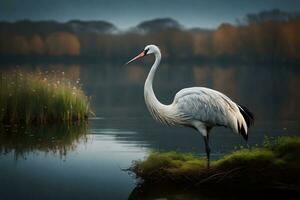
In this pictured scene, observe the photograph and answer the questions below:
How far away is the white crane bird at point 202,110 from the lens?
821cm

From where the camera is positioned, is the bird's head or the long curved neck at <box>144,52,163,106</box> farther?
the bird's head

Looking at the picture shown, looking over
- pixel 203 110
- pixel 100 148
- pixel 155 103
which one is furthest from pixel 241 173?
pixel 100 148

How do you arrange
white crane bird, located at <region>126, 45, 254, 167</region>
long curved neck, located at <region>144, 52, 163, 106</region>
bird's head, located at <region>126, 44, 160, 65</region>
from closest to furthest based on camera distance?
white crane bird, located at <region>126, 45, 254, 167</region> → long curved neck, located at <region>144, 52, 163, 106</region> → bird's head, located at <region>126, 44, 160, 65</region>

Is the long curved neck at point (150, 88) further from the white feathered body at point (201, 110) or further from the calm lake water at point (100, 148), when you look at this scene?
the calm lake water at point (100, 148)

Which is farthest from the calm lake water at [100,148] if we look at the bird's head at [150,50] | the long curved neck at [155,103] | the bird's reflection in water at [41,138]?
the bird's head at [150,50]

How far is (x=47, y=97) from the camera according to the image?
1366 centimetres

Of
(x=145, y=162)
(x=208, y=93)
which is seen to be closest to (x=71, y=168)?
(x=145, y=162)

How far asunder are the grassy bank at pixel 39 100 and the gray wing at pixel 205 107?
18.8ft

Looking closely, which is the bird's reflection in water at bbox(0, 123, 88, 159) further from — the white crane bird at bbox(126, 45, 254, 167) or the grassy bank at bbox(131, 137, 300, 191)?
the grassy bank at bbox(131, 137, 300, 191)

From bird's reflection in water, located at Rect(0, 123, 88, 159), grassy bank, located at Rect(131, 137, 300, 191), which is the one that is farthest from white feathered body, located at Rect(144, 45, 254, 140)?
bird's reflection in water, located at Rect(0, 123, 88, 159)

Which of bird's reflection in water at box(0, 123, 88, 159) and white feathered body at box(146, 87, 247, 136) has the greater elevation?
white feathered body at box(146, 87, 247, 136)

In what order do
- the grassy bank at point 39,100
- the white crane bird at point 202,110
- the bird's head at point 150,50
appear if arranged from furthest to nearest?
the grassy bank at point 39,100, the bird's head at point 150,50, the white crane bird at point 202,110

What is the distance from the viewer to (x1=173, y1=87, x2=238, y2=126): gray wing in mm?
8211

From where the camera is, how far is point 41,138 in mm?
11922
